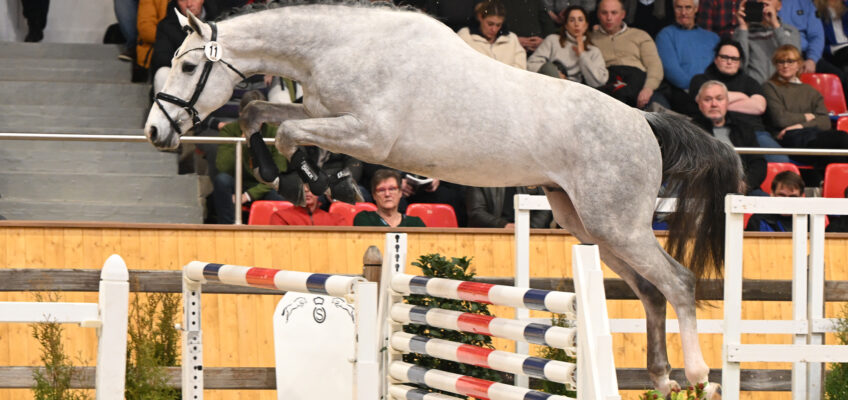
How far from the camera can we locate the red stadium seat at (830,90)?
A: 9.12 meters

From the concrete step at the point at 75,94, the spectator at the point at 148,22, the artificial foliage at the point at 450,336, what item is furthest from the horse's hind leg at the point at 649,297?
the concrete step at the point at 75,94

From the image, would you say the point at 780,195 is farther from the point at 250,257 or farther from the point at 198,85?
the point at 198,85

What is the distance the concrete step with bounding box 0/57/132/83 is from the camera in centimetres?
875

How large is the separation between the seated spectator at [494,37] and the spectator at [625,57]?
714 mm

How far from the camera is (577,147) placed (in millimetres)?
4945

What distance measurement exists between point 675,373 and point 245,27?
3.08 meters

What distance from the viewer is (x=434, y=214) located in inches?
280

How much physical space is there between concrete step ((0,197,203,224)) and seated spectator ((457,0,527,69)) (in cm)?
220

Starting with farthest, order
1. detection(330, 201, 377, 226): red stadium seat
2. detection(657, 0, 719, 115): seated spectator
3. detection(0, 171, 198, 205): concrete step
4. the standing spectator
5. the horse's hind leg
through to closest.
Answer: the standing spectator
detection(657, 0, 719, 115): seated spectator
detection(0, 171, 198, 205): concrete step
detection(330, 201, 377, 226): red stadium seat
the horse's hind leg

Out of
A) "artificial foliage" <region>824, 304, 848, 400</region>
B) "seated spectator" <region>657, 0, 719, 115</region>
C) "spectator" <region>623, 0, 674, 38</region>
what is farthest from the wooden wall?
"spectator" <region>623, 0, 674, 38</region>

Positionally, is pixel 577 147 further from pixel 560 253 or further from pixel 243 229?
pixel 243 229

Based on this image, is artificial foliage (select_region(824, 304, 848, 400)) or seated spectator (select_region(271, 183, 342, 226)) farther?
seated spectator (select_region(271, 183, 342, 226))

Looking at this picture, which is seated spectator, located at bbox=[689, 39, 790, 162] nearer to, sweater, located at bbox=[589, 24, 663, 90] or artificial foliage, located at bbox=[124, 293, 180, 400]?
sweater, located at bbox=[589, 24, 663, 90]

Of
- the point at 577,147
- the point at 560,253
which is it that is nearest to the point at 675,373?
the point at 560,253
